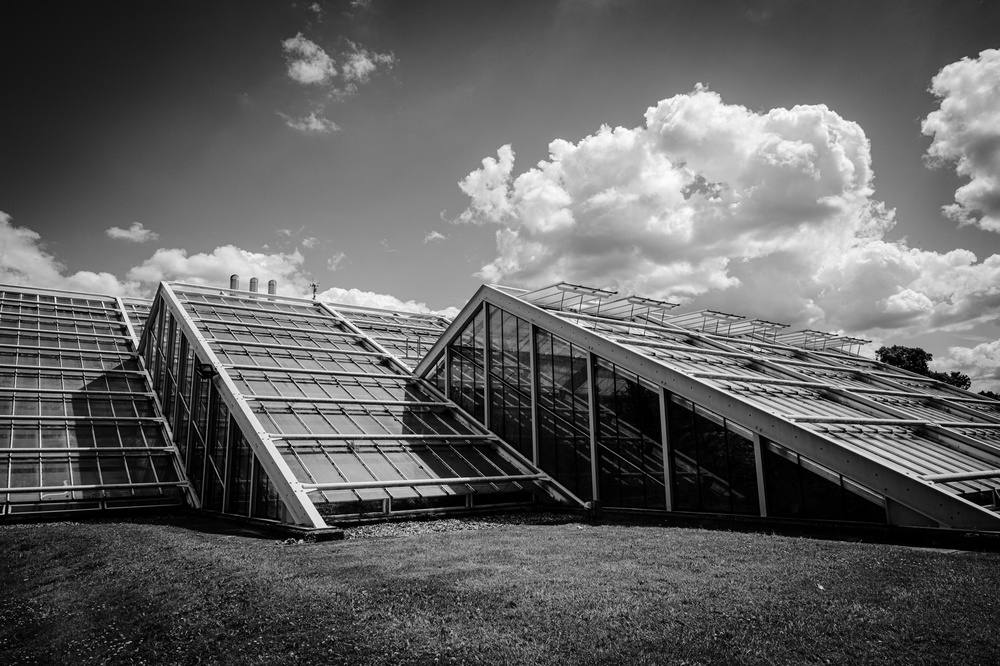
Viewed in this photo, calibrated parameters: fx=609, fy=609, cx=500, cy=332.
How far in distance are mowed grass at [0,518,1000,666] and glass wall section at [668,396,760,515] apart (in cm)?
395

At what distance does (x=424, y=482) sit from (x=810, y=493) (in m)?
11.5

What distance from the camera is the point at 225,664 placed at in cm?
731

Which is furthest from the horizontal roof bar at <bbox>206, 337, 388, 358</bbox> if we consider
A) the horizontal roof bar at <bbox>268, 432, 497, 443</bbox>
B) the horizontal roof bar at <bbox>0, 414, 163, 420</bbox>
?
the horizontal roof bar at <bbox>268, 432, 497, 443</bbox>

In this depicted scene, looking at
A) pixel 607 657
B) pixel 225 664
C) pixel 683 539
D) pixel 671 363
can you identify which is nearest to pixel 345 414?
pixel 671 363

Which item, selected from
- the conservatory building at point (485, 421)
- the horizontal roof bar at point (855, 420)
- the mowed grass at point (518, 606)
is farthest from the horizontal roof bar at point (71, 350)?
the horizontal roof bar at point (855, 420)

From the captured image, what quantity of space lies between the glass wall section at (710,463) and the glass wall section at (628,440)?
2.37 feet

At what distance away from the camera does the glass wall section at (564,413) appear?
72.5ft

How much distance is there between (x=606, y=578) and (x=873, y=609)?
12.1ft

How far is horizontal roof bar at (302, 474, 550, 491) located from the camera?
18375 millimetres

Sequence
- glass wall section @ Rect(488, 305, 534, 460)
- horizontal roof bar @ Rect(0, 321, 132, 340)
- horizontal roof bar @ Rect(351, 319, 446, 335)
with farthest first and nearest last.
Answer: horizontal roof bar @ Rect(351, 319, 446, 335) → horizontal roof bar @ Rect(0, 321, 132, 340) → glass wall section @ Rect(488, 305, 534, 460)

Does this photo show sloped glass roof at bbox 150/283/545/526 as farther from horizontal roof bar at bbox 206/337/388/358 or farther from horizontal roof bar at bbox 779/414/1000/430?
horizontal roof bar at bbox 779/414/1000/430

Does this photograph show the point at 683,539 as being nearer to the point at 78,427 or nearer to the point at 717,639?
the point at 717,639

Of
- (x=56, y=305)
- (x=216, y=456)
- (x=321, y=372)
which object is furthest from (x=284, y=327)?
(x=56, y=305)

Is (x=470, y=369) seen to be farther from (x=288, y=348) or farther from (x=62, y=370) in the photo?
(x=62, y=370)
